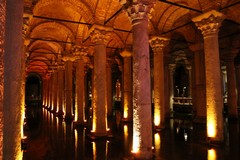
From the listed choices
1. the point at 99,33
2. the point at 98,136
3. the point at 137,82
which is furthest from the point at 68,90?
the point at 137,82

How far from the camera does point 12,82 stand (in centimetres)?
365

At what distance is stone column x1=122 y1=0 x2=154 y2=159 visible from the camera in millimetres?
5805

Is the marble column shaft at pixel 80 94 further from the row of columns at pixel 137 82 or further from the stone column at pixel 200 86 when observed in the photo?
the stone column at pixel 200 86

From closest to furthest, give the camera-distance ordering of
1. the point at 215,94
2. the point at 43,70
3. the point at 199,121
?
the point at 215,94, the point at 199,121, the point at 43,70

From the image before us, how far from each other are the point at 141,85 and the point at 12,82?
3514mm

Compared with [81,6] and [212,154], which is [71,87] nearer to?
[81,6]

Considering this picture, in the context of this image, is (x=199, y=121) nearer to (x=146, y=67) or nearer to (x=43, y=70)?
(x=146, y=67)

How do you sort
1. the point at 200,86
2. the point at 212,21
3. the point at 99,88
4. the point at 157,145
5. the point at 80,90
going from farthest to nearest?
the point at 200,86, the point at 80,90, the point at 99,88, the point at 212,21, the point at 157,145

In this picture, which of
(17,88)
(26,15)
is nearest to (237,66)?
(26,15)

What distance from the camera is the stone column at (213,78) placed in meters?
7.84

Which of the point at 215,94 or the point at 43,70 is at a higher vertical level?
the point at 43,70

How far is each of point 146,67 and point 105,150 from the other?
11.1ft

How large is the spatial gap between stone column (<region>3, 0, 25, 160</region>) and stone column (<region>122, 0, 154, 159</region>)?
3.25 m

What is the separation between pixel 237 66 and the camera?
63.8 feet
